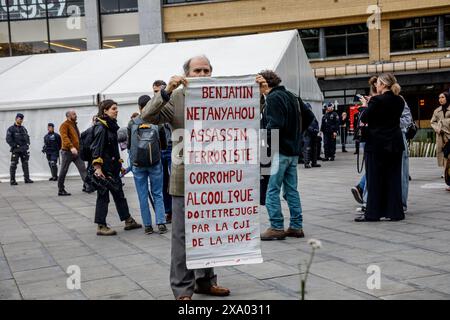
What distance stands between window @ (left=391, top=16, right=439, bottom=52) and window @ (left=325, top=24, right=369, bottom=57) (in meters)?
1.50

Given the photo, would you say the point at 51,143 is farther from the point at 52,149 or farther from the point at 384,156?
the point at 384,156

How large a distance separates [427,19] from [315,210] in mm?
23967

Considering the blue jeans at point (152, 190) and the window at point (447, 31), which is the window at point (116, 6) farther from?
the blue jeans at point (152, 190)

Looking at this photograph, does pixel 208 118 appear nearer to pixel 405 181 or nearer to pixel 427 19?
Answer: pixel 405 181

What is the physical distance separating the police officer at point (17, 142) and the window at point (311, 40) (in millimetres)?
19043

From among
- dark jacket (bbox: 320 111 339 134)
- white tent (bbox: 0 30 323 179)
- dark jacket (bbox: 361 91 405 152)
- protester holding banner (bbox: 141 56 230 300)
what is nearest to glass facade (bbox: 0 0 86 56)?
white tent (bbox: 0 30 323 179)

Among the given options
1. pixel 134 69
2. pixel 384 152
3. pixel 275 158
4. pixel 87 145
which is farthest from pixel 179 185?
pixel 134 69

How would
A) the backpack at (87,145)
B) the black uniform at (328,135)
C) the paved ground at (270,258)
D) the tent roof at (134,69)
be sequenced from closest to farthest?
the paved ground at (270,258)
the backpack at (87,145)
the tent roof at (134,69)
the black uniform at (328,135)

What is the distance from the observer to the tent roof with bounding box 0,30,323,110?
48.5 feet

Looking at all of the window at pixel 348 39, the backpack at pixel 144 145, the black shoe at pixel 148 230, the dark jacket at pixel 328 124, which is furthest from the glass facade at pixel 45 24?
the black shoe at pixel 148 230

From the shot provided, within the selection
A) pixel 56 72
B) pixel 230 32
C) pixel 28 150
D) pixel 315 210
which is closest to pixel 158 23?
pixel 230 32

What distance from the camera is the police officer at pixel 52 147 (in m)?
15.4

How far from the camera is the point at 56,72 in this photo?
1762 cm

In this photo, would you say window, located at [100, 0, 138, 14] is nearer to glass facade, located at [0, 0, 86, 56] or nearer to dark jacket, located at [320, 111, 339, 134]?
glass facade, located at [0, 0, 86, 56]
